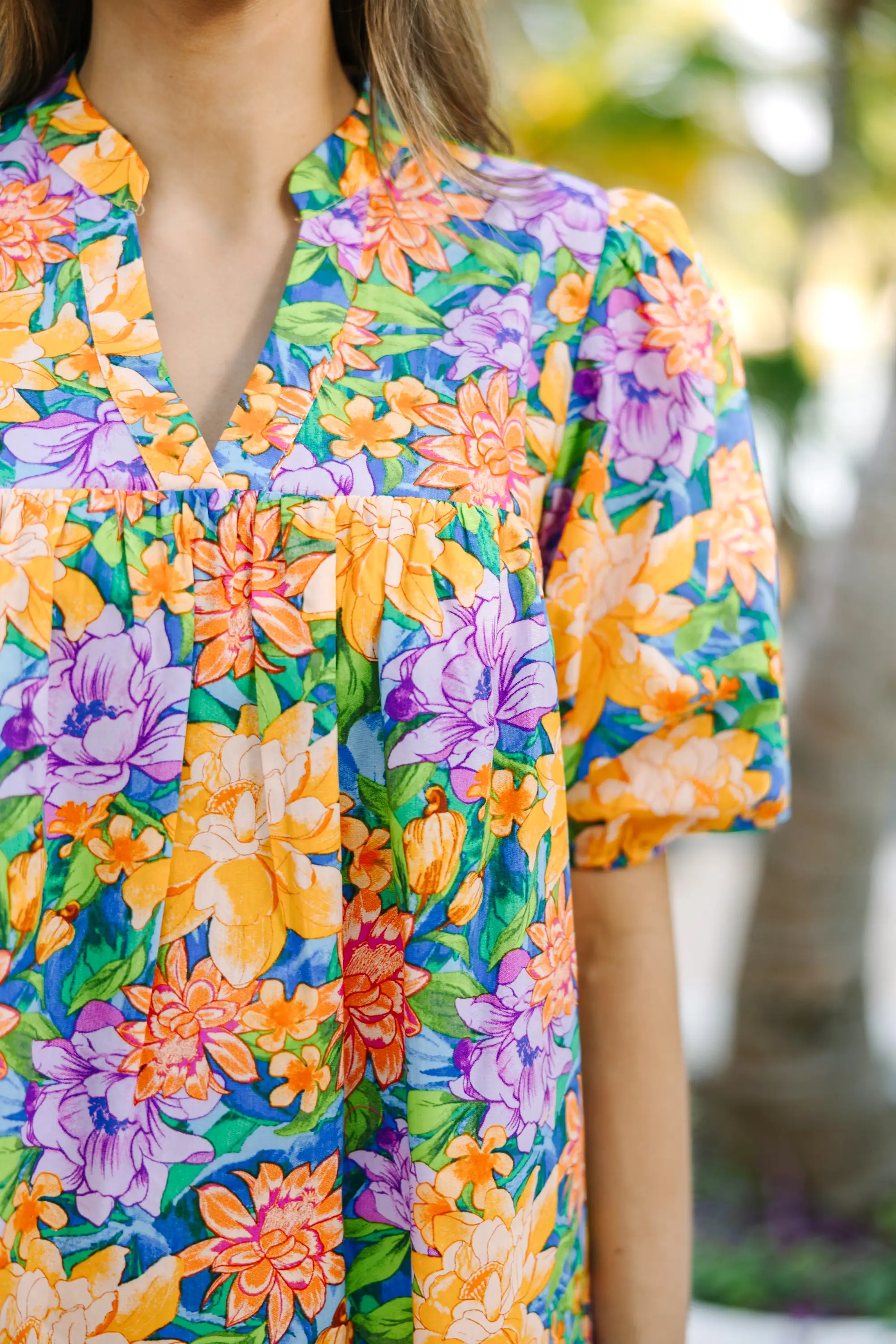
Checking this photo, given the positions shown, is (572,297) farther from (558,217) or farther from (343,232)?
(343,232)

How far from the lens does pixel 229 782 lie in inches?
26.6

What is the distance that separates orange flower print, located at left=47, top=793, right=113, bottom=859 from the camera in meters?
0.67

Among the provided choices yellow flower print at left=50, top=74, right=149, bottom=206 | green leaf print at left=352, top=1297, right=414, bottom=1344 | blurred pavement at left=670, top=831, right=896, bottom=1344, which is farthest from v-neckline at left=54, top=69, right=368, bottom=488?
blurred pavement at left=670, top=831, right=896, bottom=1344

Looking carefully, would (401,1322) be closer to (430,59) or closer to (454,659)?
(454,659)

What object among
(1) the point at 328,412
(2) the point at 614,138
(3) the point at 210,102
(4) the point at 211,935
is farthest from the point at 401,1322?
(2) the point at 614,138

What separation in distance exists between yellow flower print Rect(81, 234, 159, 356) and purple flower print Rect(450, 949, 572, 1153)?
45cm

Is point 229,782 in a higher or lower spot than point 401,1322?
higher

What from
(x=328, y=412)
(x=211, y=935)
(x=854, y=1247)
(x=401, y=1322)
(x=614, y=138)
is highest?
(x=614, y=138)

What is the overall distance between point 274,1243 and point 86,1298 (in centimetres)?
11

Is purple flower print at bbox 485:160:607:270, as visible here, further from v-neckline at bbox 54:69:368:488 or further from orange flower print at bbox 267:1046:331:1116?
orange flower print at bbox 267:1046:331:1116

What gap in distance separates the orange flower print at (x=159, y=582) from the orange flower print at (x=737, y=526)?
1.20 feet

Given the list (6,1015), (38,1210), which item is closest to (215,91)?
(6,1015)

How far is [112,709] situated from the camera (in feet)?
2.18

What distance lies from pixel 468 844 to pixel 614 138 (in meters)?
3.42
